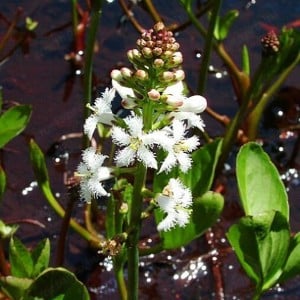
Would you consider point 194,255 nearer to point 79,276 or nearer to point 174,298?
point 174,298

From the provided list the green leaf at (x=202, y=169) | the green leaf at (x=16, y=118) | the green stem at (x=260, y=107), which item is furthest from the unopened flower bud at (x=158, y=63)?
the green stem at (x=260, y=107)

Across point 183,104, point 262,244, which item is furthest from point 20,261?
point 183,104

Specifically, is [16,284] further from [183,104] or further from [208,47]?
[208,47]

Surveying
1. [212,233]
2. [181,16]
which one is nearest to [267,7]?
[181,16]

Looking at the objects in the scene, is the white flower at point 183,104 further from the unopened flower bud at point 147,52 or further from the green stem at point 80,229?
the green stem at point 80,229

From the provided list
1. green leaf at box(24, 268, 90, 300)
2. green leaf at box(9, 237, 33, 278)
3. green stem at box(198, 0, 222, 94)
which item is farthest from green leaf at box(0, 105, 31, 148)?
green leaf at box(24, 268, 90, 300)
